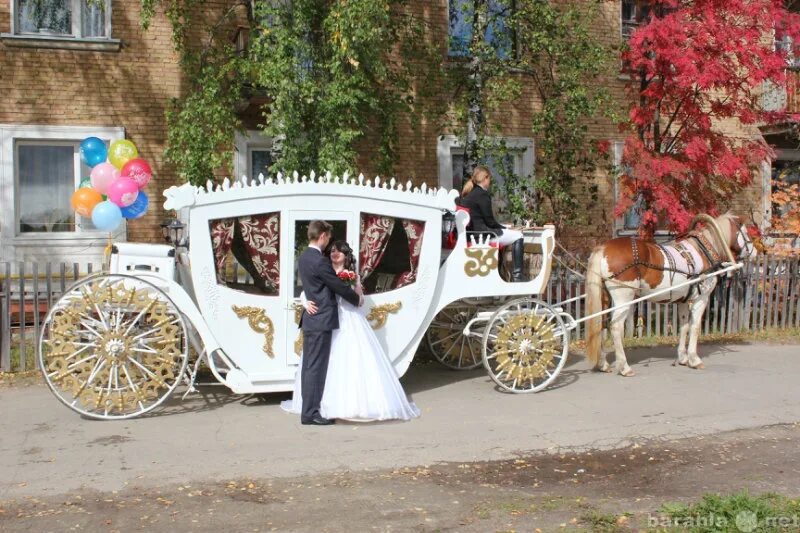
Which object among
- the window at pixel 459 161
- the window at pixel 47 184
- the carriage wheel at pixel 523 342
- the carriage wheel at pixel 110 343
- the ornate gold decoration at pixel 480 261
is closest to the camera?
the carriage wheel at pixel 110 343

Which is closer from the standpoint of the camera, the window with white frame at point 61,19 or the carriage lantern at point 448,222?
the carriage lantern at point 448,222

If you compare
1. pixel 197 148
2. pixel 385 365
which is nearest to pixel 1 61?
pixel 197 148

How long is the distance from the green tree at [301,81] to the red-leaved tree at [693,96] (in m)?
3.46

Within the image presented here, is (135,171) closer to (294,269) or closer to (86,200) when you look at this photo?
(86,200)

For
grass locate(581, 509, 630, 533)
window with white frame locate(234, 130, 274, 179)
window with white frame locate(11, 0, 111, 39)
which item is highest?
window with white frame locate(11, 0, 111, 39)

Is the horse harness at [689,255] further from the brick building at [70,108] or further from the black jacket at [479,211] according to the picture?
the brick building at [70,108]

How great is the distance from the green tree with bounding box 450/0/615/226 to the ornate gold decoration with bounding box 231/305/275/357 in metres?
5.88

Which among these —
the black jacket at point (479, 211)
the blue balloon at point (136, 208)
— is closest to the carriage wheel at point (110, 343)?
the blue balloon at point (136, 208)

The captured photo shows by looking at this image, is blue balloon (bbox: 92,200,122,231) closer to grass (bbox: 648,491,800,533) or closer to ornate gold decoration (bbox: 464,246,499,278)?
ornate gold decoration (bbox: 464,246,499,278)

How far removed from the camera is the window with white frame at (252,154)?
14617 millimetres

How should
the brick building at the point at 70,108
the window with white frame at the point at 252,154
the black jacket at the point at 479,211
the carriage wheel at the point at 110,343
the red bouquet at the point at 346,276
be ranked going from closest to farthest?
the carriage wheel at the point at 110,343, the red bouquet at the point at 346,276, the black jacket at the point at 479,211, the brick building at the point at 70,108, the window with white frame at the point at 252,154

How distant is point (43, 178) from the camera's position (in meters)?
14.0

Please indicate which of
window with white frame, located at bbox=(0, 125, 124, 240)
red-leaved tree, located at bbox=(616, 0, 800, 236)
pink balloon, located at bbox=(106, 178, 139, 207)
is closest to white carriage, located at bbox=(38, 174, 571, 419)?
pink balloon, located at bbox=(106, 178, 139, 207)

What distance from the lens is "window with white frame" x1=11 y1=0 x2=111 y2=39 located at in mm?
13625
